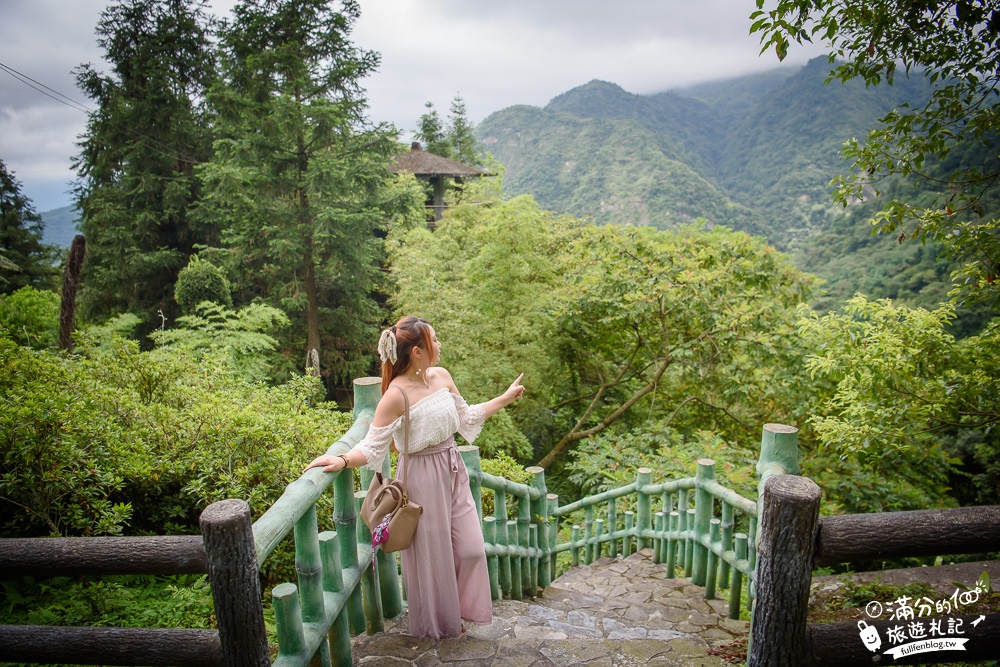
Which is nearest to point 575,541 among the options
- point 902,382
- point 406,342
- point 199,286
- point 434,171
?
point 902,382

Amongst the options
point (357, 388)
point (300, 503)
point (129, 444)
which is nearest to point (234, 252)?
point (129, 444)

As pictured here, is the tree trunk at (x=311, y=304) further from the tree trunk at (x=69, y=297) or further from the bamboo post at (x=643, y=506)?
the bamboo post at (x=643, y=506)

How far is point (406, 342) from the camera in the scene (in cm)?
267

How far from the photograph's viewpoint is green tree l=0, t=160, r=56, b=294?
20.2 metres

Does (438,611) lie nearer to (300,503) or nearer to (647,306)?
(300,503)

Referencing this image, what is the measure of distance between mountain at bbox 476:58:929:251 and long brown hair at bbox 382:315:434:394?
2551 centimetres

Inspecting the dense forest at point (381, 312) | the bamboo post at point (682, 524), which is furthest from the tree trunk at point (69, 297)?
the bamboo post at point (682, 524)

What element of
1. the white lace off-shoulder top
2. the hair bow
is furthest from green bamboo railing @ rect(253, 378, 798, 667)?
the hair bow

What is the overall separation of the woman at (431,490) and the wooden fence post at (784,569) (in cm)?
147

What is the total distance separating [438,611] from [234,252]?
1497 centimetres

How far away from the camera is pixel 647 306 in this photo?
9234 millimetres

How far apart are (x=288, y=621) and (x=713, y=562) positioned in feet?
11.0

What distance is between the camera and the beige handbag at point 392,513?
2.51 m

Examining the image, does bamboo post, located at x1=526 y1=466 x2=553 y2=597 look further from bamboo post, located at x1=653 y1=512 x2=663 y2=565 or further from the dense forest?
the dense forest
